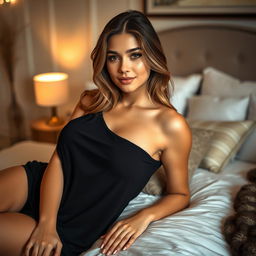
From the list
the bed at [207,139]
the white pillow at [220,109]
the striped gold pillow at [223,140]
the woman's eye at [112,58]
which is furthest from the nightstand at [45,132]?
the woman's eye at [112,58]

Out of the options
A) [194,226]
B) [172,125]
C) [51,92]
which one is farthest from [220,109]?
[51,92]

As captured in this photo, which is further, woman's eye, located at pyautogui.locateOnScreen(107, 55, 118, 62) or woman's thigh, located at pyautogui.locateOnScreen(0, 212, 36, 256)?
woman's eye, located at pyautogui.locateOnScreen(107, 55, 118, 62)

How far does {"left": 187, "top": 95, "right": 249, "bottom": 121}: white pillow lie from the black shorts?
119cm

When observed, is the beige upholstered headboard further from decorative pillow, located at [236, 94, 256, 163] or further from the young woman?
the young woman

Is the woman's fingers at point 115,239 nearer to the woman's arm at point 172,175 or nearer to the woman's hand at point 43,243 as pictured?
the woman's arm at point 172,175

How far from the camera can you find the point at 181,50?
9.27 feet

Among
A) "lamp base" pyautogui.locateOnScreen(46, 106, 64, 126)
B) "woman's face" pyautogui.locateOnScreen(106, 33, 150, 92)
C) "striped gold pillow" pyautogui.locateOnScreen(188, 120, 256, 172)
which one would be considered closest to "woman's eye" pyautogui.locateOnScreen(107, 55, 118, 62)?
"woman's face" pyautogui.locateOnScreen(106, 33, 150, 92)

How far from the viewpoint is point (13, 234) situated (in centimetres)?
125

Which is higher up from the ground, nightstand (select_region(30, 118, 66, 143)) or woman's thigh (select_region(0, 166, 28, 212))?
woman's thigh (select_region(0, 166, 28, 212))

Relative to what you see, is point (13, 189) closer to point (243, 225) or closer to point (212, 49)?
point (243, 225)

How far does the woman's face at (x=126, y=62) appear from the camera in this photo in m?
1.32

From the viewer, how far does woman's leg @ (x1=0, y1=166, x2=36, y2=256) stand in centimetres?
124

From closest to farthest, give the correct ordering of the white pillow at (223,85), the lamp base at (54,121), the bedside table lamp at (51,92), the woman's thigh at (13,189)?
the woman's thigh at (13,189), the white pillow at (223,85), the bedside table lamp at (51,92), the lamp base at (54,121)

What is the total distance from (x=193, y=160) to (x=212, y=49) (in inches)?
46.6
